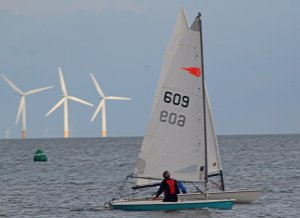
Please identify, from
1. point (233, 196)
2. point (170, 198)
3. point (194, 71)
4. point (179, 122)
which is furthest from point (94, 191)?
point (194, 71)

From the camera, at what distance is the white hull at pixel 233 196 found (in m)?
43.7

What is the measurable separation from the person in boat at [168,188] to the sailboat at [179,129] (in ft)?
0.86

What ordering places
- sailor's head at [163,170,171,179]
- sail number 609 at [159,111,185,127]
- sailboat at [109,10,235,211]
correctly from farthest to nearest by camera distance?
sail number 609 at [159,111,185,127], sailboat at [109,10,235,211], sailor's head at [163,170,171,179]

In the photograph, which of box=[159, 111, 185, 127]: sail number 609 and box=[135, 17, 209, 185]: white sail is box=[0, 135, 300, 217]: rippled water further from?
box=[159, 111, 185, 127]: sail number 609

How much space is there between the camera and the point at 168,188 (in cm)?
4206

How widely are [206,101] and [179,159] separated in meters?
2.83

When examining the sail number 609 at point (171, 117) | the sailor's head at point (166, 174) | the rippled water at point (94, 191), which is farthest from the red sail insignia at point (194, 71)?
the rippled water at point (94, 191)

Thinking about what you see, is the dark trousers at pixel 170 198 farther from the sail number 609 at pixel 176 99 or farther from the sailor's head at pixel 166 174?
the sail number 609 at pixel 176 99

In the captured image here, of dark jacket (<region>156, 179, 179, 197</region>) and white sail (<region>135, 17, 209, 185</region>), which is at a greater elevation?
white sail (<region>135, 17, 209, 185</region>)

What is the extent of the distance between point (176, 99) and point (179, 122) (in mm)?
1110

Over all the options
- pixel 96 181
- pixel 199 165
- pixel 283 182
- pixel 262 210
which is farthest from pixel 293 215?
pixel 96 181

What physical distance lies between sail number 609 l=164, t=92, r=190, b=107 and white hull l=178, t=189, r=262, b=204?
162 inches

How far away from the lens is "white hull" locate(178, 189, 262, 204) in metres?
43.7

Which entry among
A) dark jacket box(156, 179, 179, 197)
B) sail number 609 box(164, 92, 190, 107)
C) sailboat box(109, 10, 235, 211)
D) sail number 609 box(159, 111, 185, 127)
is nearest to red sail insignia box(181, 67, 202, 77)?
sailboat box(109, 10, 235, 211)
